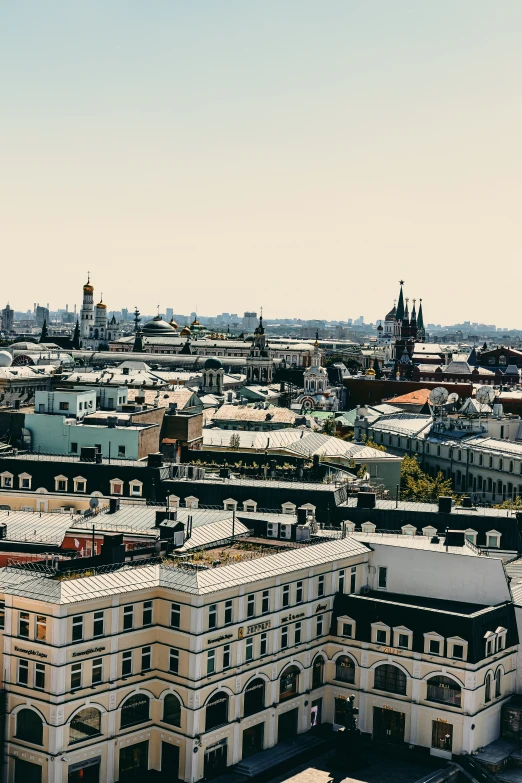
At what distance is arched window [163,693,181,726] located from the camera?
51.9 meters

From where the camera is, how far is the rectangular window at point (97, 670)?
163ft

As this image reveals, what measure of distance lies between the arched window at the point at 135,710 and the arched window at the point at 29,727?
12.8 ft

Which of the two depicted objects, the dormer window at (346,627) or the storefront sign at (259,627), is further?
the dormer window at (346,627)

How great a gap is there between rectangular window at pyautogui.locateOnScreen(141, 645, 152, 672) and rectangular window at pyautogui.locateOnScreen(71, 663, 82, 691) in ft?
11.6

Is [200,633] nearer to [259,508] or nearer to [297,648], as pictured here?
[297,648]

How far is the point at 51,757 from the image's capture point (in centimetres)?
4850

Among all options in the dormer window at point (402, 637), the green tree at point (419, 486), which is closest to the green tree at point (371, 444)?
the green tree at point (419, 486)

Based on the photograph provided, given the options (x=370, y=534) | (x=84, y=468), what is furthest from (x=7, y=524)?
(x=370, y=534)

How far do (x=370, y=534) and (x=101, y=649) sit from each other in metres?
21.4

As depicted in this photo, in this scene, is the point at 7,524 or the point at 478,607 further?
the point at 7,524

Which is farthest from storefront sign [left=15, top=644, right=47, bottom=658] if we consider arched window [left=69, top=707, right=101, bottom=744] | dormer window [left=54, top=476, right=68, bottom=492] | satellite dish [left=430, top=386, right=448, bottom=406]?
satellite dish [left=430, top=386, right=448, bottom=406]

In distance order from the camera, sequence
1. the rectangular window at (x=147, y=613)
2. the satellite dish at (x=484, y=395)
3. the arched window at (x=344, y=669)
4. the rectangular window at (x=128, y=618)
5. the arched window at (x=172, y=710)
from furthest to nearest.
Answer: the satellite dish at (x=484, y=395)
the arched window at (x=344, y=669)
the arched window at (x=172, y=710)
the rectangular window at (x=147, y=613)
the rectangular window at (x=128, y=618)

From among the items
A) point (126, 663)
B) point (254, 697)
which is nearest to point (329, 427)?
point (254, 697)

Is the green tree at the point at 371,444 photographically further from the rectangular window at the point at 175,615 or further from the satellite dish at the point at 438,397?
the rectangular window at the point at 175,615
